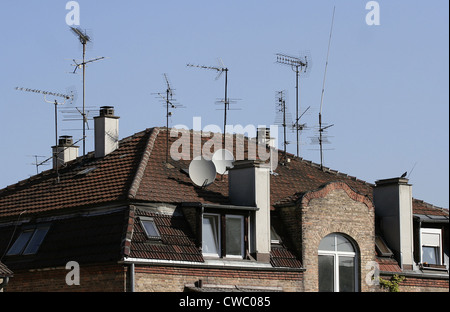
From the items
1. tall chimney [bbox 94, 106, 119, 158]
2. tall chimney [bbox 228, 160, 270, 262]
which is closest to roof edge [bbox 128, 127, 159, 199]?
tall chimney [bbox 94, 106, 119, 158]

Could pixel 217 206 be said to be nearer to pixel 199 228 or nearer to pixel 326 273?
pixel 199 228

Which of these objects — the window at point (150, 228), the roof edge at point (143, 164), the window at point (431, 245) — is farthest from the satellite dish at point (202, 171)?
the window at point (431, 245)

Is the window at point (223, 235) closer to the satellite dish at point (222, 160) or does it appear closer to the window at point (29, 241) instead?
the satellite dish at point (222, 160)

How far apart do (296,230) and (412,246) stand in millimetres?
5685

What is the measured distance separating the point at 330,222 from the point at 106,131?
31.0 feet

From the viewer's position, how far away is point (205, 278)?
3794 centimetres

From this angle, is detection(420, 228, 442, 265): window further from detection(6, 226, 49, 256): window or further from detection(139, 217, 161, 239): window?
detection(6, 226, 49, 256): window

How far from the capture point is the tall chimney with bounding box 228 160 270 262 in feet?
131

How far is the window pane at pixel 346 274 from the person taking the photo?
4188 cm

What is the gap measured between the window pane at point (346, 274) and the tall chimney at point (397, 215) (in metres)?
2.48

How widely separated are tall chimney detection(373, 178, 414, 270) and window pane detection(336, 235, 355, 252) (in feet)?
8.54

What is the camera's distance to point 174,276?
37.1m
